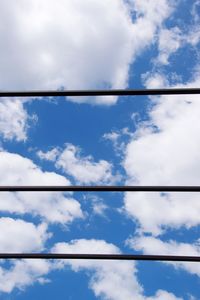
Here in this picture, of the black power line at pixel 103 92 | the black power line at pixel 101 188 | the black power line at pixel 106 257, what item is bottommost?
the black power line at pixel 106 257

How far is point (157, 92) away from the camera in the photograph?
2070 millimetres

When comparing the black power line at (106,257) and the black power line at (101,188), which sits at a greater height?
the black power line at (101,188)

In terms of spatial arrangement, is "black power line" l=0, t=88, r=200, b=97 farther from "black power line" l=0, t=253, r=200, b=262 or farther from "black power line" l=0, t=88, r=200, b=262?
"black power line" l=0, t=253, r=200, b=262

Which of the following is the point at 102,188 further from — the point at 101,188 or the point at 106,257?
the point at 106,257

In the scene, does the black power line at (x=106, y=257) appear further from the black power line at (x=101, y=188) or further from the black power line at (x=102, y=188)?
the black power line at (x=101, y=188)

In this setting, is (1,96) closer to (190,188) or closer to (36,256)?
(36,256)

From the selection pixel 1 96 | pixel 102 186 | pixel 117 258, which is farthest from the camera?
pixel 1 96

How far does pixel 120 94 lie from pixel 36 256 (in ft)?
3.08

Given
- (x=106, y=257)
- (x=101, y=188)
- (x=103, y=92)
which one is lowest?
(x=106, y=257)

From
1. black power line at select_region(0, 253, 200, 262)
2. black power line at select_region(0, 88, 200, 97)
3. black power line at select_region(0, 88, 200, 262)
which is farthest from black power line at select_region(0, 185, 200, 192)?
black power line at select_region(0, 88, 200, 97)

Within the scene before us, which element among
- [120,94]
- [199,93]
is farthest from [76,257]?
[199,93]

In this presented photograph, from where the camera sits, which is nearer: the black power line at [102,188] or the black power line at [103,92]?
the black power line at [102,188]

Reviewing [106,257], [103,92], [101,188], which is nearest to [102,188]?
[101,188]

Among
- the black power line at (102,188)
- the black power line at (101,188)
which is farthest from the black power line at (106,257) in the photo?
the black power line at (101,188)
